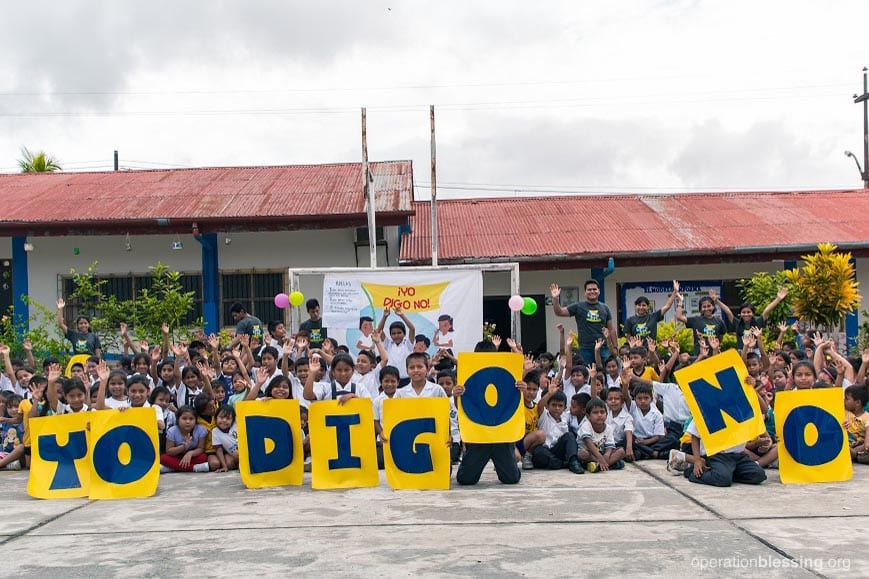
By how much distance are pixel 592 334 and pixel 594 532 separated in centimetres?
485

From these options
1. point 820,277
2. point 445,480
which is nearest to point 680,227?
point 820,277

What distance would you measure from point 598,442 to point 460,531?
2.74 m

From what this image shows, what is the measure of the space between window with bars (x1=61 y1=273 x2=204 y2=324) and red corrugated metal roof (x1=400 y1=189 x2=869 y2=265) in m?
3.56

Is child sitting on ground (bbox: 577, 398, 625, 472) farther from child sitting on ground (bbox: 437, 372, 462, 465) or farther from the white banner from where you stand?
the white banner

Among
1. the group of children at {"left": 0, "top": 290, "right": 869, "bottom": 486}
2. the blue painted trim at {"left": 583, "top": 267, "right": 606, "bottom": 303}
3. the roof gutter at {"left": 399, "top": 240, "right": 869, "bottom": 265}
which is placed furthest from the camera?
the blue painted trim at {"left": 583, "top": 267, "right": 606, "bottom": 303}

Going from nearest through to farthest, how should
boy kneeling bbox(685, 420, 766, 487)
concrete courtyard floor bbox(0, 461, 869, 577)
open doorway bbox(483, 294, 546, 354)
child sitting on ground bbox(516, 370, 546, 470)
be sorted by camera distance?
concrete courtyard floor bbox(0, 461, 869, 577) → boy kneeling bbox(685, 420, 766, 487) → child sitting on ground bbox(516, 370, 546, 470) → open doorway bbox(483, 294, 546, 354)

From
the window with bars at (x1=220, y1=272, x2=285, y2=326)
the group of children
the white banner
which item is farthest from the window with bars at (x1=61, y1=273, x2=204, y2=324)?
the group of children

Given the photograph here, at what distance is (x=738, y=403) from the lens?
6.61 metres

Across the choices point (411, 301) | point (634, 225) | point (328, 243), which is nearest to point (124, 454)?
point (411, 301)

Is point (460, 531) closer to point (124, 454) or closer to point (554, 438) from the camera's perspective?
point (554, 438)

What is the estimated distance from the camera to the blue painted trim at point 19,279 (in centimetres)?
1398

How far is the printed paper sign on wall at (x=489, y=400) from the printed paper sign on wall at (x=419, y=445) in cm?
20

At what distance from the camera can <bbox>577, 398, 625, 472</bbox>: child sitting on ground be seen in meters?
7.40

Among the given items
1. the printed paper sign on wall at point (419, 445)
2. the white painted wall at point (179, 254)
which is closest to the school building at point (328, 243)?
the white painted wall at point (179, 254)
